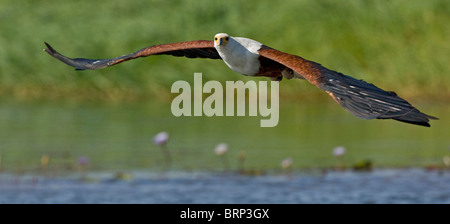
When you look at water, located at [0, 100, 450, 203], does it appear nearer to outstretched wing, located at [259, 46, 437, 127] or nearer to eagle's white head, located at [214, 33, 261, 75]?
eagle's white head, located at [214, 33, 261, 75]

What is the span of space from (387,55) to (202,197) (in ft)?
33.9

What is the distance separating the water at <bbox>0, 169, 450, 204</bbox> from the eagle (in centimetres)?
455

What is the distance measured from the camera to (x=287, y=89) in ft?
76.4

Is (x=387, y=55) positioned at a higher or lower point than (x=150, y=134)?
higher

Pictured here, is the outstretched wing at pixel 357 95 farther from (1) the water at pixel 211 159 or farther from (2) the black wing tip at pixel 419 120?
(1) the water at pixel 211 159

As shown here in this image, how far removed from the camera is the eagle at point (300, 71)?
7047 mm

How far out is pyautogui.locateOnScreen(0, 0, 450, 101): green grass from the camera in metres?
22.8

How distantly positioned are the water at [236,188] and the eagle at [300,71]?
455 centimetres

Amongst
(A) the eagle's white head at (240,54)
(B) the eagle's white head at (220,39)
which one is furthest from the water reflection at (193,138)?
(B) the eagle's white head at (220,39)

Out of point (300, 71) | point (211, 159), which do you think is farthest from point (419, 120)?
point (211, 159)

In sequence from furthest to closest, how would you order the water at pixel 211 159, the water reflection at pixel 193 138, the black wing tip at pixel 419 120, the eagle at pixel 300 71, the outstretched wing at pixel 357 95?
A: the water reflection at pixel 193 138, the water at pixel 211 159, the eagle at pixel 300 71, the outstretched wing at pixel 357 95, the black wing tip at pixel 419 120

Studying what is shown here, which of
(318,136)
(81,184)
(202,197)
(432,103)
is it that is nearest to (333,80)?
(202,197)

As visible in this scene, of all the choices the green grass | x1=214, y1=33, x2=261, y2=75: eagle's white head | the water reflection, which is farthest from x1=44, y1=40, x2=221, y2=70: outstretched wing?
the green grass

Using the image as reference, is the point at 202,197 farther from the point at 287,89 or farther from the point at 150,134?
the point at 287,89
